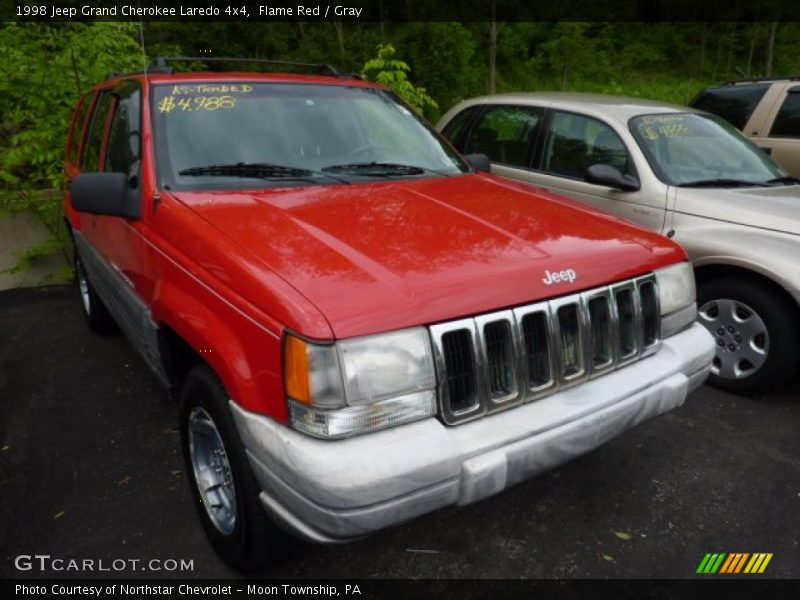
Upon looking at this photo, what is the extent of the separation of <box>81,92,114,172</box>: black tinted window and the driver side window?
3.27 meters

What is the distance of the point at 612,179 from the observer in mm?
4230

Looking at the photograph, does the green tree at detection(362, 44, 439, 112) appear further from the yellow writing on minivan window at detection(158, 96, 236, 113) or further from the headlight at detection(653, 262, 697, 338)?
the headlight at detection(653, 262, 697, 338)

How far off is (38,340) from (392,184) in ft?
11.3

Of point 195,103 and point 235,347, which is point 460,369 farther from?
point 195,103

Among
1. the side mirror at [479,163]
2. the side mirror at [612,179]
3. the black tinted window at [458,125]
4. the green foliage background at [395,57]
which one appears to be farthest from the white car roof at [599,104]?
the green foliage background at [395,57]

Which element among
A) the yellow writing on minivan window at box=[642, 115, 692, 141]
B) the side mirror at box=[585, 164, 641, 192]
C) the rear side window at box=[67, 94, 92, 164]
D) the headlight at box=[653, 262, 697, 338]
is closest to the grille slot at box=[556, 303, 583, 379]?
the headlight at box=[653, 262, 697, 338]

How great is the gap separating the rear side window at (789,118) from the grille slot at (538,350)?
560 cm

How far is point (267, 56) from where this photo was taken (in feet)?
51.8

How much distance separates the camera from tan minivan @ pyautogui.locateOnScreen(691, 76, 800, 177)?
6.18 meters

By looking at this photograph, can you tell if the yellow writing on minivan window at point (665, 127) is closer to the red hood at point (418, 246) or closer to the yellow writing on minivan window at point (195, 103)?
the red hood at point (418, 246)

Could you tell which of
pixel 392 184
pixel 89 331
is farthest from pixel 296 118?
pixel 89 331

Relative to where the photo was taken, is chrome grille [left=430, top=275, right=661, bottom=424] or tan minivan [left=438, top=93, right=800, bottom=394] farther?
tan minivan [left=438, top=93, right=800, bottom=394]

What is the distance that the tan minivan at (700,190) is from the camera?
3.67 m

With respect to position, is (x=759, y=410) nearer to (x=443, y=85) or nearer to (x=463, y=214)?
(x=463, y=214)
